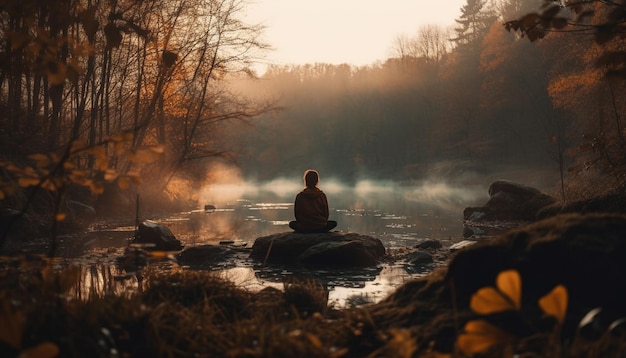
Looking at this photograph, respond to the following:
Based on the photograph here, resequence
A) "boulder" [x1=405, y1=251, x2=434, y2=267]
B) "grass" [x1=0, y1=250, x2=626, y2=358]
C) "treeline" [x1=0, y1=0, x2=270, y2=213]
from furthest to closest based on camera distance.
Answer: "treeline" [x1=0, y1=0, x2=270, y2=213] → "boulder" [x1=405, y1=251, x2=434, y2=267] → "grass" [x1=0, y1=250, x2=626, y2=358]

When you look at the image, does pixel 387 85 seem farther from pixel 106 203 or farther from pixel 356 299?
pixel 356 299

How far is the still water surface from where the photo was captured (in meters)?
8.81

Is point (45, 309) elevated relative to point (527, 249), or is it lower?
lower

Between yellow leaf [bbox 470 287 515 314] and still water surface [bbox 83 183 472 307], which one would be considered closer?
yellow leaf [bbox 470 287 515 314]

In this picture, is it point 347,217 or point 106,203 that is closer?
point 106,203

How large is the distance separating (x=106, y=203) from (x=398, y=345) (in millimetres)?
20597

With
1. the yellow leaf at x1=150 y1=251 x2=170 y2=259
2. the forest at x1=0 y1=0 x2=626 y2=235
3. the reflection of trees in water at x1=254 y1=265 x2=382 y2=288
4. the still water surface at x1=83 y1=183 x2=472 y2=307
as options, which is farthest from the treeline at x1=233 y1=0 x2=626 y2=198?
the yellow leaf at x1=150 y1=251 x2=170 y2=259

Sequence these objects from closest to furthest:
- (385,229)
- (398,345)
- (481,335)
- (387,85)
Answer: (481,335) → (398,345) → (385,229) → (387,85)

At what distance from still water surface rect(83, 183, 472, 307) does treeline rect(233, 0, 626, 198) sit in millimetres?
5568

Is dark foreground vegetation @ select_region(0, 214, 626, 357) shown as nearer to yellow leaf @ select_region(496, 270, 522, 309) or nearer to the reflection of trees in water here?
yellow leaf @ select_region(496, 270, 522, 309)

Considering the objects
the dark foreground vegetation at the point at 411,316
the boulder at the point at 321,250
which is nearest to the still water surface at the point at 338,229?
the boulder at the point at 321,250

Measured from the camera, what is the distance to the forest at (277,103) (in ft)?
12.1

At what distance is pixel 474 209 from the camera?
880 inches

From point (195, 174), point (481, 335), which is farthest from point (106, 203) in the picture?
point (481, 335)
